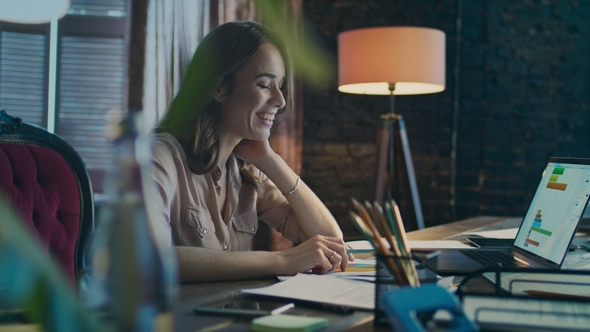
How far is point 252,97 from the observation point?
163 cm

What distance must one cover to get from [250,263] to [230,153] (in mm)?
568

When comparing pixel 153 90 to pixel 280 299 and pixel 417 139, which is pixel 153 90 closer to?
pixel 417 139

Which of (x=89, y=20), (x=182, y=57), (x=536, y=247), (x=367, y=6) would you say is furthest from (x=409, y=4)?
(x=536, y=247)

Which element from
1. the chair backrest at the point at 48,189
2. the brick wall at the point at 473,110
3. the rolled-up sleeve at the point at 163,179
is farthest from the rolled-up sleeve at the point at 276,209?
the brick wall at the point at 473,110

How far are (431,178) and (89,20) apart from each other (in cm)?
216

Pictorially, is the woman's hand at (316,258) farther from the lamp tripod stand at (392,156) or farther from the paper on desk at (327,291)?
the lamp tripod stand at (392,156)

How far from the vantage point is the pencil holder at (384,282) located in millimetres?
794

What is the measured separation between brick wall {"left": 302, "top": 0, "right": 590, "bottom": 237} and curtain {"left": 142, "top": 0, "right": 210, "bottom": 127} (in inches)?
34.3

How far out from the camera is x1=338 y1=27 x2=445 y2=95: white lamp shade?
288 centimetres

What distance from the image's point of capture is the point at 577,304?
2.15ft

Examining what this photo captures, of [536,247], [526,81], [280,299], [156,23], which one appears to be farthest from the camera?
[526,81]

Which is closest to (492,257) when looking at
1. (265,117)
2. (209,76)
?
(265,117)

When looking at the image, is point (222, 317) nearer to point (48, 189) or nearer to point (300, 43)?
point (48, 189)

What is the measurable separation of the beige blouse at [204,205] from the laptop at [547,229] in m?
0.55
